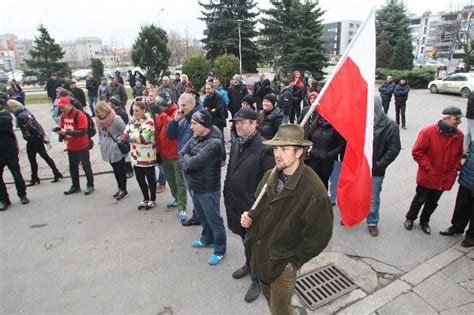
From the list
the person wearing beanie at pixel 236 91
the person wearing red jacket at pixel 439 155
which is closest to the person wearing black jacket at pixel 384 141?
the person wearing red jacket at pixel 439 155

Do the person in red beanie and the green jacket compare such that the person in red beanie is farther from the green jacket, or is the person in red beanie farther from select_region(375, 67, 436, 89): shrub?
select_region(375, 67, 436, 89): shrub

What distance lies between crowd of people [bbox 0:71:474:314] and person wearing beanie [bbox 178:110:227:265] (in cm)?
1

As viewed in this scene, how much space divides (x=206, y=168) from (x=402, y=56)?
110 feet

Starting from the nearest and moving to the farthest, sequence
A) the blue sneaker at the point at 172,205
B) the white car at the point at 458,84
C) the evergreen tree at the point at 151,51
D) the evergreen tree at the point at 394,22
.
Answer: the blue sneaker at the point at 172,205
the evergreen tree at the point at 151,51
the white car at the point at 458,84
the evergreen tree at the point at 394,22

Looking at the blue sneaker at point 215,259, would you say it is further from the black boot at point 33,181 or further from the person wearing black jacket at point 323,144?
the black boot at point 33,181

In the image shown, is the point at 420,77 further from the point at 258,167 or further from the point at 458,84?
the point at 258,167

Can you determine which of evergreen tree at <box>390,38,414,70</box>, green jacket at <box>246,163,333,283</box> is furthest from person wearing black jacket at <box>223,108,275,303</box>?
evergreen tree at <box>390,38,414,70</box>

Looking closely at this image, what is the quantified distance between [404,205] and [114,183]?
585 centimetres

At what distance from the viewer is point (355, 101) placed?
8.91ft

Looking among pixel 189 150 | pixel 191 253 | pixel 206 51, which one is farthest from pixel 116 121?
pixel 206 51

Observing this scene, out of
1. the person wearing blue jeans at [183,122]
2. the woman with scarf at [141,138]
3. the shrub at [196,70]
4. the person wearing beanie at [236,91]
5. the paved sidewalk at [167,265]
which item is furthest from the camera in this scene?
the shrub at [196,70]

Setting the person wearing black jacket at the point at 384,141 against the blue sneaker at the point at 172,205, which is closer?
the person wearing black jacket at the point at 384,141

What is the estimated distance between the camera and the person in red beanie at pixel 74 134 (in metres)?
5.86

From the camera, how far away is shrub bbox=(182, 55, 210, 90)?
2058 centimetres
